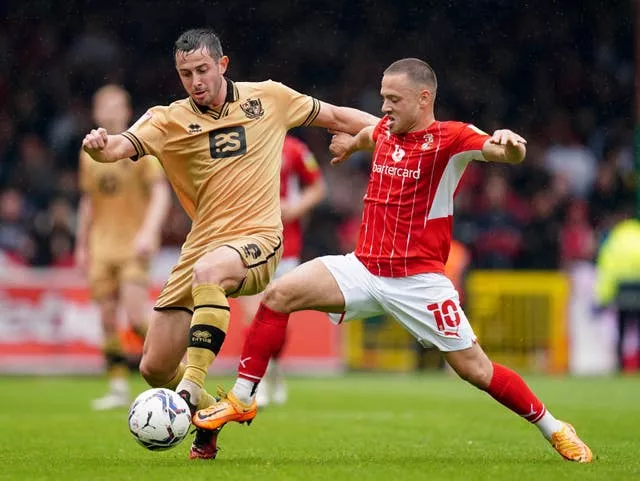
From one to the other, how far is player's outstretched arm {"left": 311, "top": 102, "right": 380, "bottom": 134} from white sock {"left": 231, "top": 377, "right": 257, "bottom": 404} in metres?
1.69

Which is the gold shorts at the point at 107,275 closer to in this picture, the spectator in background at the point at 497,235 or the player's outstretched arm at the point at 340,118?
the player's outstretched arm at the point at 340,118

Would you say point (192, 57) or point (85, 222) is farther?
point (85, 222)

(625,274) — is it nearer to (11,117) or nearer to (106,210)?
(106,210)

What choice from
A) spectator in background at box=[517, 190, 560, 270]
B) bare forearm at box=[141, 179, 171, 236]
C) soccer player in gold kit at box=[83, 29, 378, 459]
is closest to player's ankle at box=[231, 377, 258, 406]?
soccer player in gold kit at box=[83, 29, 378, 459]

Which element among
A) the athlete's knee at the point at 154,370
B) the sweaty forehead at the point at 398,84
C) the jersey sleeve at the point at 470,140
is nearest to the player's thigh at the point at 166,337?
the athlete's knee at the point at 154,370

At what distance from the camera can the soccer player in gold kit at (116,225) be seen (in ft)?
37.8

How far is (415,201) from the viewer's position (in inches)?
278

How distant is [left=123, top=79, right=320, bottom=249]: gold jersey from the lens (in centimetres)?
729

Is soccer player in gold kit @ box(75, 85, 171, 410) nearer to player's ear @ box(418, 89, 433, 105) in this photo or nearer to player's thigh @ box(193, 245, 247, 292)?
player's thigh @ box(193, 245, 247, 292)

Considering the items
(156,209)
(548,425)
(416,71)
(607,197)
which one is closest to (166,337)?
(416,71)

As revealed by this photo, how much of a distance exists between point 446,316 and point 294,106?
1642 millimetres

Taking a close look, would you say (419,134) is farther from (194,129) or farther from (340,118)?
(194,129)

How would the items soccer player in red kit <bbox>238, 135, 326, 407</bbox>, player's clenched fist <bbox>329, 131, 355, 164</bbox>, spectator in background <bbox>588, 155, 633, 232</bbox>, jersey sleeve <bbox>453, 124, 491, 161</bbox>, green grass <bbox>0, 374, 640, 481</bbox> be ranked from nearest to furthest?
green grass <bbox>0, 374, 640, 481</bbox>, jersey sleeve <bbox>453, 124, 491, 161</bbox>, player's clenched fist <bbox>329, 131, 355, 164</bbox>, soccer player in red kit <bbox>238, 135, 326, 407</bbox>, spectator in background <bbox>588, 155, 633, 232</bbox>

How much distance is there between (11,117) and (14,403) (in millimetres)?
9839
